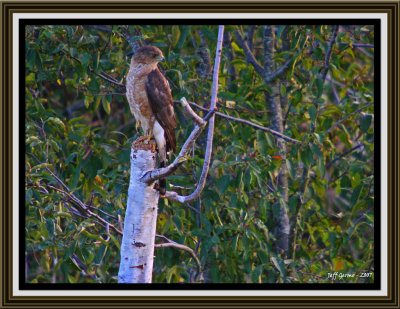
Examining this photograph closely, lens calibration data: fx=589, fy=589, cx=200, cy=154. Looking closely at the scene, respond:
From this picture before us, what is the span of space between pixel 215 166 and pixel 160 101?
2.29 feet

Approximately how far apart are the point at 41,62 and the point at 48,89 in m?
2.40

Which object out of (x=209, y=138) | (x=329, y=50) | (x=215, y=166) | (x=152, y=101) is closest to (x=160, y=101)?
(x=152, y=101)

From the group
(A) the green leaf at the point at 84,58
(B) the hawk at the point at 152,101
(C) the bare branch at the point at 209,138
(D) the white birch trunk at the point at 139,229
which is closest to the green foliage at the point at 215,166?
(A) the green leaf at the point at 84,58

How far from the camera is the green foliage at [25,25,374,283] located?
4758mm

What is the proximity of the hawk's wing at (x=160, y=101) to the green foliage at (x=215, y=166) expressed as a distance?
210mm

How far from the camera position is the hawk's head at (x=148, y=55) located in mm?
4984

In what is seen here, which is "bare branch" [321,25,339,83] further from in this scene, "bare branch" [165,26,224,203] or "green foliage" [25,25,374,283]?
"bare branch" [165,26,224,203]

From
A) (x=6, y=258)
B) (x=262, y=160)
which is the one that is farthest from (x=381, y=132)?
(x=6, y=258)

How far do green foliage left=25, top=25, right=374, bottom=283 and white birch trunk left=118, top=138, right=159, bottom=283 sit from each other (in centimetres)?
71

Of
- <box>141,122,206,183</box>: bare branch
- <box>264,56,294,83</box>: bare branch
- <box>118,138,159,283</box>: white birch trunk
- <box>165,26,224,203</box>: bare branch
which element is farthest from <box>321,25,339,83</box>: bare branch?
<box>118,138,159,283</box>: white birch trunk

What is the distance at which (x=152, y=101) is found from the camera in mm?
4852

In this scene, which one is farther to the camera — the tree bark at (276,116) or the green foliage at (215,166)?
the tree bark at (276,116)

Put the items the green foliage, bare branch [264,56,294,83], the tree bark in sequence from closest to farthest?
the green foliage
bare branch [264,56,294,83]
the tree bark

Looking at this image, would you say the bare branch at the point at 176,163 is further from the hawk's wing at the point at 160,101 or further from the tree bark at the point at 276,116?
the tree bark at the point at 276,116
